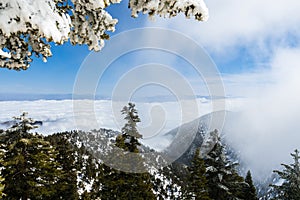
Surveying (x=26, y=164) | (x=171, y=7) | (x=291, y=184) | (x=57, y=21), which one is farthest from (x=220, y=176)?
(x=57, y=21)

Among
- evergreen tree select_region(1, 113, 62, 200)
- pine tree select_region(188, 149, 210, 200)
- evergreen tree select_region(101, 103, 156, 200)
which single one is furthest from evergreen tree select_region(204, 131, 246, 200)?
evergreen tree select_region(1, 113, 62, 200)

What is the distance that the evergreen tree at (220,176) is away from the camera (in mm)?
21797

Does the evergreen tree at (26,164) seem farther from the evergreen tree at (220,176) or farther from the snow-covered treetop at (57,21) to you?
the evergreen tree at (220,176)

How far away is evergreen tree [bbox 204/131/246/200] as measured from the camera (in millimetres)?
21797

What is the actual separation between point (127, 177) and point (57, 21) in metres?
19.6

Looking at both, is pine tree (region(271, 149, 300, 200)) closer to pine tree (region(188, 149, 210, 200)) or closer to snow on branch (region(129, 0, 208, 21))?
pine tree (region(188, 149, 210, 200))

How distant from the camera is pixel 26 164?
623 inches

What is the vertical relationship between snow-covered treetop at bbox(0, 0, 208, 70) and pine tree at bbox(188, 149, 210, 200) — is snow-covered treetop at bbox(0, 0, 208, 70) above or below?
below

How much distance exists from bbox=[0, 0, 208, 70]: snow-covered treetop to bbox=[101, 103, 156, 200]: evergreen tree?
16.2 m

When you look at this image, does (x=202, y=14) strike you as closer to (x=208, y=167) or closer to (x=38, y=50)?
(x=38, y=50)

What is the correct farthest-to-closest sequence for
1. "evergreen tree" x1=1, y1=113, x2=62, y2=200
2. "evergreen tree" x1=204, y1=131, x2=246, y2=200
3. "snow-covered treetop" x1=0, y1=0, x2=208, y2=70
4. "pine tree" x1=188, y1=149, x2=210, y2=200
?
"evergreen tree" x1=204, y1=131, x2=246, y2=200 < "pine tree" x1=188, y1=149, x2=210, y2=200 < "evergreen tree" x1=1, y1=113, x2=62, y2=200 < "snow-covered treetop" x1=0, y1=0, x2=208, y2=70

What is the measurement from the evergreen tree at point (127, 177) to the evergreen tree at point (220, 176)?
501 cm

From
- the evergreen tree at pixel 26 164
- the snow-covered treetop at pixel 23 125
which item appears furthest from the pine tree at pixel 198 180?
the snow-covered treetop at pixel 23 125

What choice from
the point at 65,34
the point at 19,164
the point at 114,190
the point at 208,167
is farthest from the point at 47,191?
the point at 65,34
